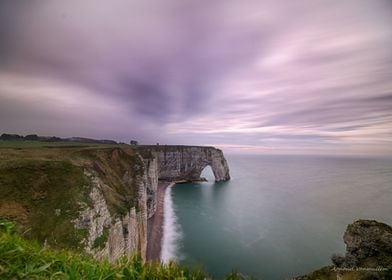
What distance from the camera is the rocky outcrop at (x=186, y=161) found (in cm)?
10193

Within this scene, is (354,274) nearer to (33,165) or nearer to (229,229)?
(33,165)

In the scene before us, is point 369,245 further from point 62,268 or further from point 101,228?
point 101,228

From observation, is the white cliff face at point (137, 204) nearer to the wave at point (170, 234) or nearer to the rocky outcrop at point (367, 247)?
the wave at point (170, 234)

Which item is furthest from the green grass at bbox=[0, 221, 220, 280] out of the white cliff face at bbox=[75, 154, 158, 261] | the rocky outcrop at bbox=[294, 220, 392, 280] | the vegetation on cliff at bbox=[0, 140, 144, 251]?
the vegetation on cliff at bbox=[0, 140, 144, 251]

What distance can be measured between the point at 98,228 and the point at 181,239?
90.3 ft

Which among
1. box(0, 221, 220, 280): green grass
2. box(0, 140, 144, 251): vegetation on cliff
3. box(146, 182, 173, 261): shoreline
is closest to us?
box(0, 221, 220, 280): green grass

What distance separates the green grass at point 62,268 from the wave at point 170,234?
26.2m

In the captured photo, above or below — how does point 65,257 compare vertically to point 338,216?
above

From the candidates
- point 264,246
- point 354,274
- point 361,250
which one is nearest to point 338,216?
point 264,246

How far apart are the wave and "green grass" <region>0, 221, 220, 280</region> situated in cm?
2622

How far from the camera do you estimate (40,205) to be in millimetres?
14414

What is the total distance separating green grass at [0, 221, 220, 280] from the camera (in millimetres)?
2582

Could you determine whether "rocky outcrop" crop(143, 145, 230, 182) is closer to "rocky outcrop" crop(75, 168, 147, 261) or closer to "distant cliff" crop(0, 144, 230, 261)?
"distant cliff" crop(0, 144, 230, 261)

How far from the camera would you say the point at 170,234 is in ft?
139
